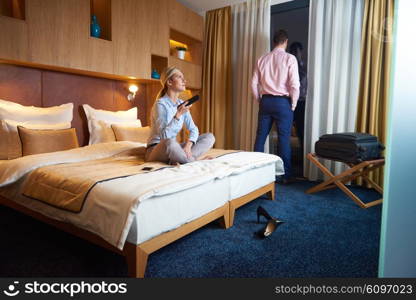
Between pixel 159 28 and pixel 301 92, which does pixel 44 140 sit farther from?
pixel 301 92

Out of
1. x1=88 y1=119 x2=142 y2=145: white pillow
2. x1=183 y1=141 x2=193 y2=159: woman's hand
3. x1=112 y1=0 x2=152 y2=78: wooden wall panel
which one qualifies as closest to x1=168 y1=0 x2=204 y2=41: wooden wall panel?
x1=112 y1=0 x2=152 y2=78: wooden wall panel

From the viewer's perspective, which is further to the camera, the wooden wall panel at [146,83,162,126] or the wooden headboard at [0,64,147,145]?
the wooden wall panel at [146,83,162,126]

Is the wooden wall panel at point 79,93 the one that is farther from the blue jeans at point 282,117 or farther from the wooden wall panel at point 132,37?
the blue jeans at point 282,117

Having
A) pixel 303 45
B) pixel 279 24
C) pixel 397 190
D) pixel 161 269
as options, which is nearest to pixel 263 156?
pixel 161 269

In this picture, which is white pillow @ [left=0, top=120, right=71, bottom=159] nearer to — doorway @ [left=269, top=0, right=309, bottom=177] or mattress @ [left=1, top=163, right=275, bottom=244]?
mattress @ [left=1, top=163, right=275, bottom=244]

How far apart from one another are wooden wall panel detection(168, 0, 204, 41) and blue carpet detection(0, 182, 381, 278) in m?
2.78

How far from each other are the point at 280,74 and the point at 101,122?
2.11m

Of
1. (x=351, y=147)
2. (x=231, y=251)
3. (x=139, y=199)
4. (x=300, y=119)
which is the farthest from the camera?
(x=300, y=119)

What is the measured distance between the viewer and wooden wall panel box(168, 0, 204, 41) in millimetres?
3594

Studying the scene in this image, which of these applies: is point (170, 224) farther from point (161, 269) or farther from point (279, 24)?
point (279, 24)

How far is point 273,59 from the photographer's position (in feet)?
10.8

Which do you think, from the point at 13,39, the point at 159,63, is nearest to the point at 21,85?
the point at 13,39

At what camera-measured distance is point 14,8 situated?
94.4 inches

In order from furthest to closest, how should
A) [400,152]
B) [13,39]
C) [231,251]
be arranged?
[13,39] → [231,251] → [400,152]
